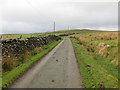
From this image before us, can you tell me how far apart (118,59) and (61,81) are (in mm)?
6593

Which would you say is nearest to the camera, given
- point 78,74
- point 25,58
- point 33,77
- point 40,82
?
point 40,82

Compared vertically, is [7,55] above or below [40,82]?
above

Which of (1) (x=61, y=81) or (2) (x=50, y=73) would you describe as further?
(2) (x=50, y=73)

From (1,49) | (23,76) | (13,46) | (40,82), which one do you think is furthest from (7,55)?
(40,82)

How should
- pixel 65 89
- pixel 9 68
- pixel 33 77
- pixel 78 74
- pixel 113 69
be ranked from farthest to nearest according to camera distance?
pixel 113 69, pixel 9 68, pixel 78 74, pixel 33 77, pixel 65 89

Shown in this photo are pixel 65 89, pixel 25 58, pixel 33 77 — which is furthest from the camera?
pixel 25 58

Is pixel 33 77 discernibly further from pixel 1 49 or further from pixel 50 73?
pixel 1 49

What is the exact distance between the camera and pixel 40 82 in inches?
326

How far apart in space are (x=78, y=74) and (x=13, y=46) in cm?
719

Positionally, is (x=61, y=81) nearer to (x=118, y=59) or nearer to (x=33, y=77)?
(x=33, y=77)

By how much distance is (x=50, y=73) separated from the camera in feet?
33.0

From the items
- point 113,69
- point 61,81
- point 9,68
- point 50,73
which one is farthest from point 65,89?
point 113,69

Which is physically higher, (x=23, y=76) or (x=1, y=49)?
(x=1, y=49)

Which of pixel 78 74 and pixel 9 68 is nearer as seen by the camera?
pixel 78 74
